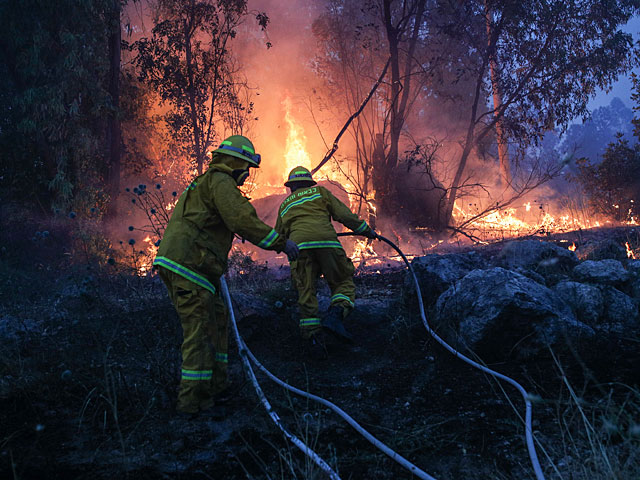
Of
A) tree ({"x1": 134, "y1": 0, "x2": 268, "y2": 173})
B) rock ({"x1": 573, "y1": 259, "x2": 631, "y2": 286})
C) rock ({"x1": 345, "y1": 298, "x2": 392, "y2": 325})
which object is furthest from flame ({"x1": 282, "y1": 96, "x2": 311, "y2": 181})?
rock ({"x1": 573, "y1": 259, "x2": 631, "y2": 286})

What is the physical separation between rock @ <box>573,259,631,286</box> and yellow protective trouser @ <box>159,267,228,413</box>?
3.78 m

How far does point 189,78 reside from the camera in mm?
9383

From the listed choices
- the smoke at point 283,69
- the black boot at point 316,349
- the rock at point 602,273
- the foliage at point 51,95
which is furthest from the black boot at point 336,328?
the smoke at point 283,69

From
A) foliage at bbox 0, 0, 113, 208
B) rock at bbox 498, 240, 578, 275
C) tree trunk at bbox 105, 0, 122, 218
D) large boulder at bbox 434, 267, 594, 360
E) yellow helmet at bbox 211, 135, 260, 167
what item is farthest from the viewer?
tree trunk at bbox 105, 0, 122, 218

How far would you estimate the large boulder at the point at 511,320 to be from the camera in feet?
11.8

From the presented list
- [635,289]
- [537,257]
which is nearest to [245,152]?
[635,289]

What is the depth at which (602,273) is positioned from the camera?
Answer: 191 inches

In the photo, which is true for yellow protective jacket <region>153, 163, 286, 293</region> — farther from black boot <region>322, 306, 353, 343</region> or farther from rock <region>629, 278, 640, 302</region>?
rock <region>629, 278, 640, 302</region>

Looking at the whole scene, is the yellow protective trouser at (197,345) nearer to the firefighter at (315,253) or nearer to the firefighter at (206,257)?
the firefighter at (206,257)

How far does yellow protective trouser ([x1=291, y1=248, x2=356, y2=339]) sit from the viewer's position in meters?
4.46

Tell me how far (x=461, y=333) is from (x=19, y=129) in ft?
38.9

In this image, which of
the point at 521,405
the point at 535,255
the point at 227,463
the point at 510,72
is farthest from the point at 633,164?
the point at 227,463

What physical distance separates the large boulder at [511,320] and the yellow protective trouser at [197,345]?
70.6 inches

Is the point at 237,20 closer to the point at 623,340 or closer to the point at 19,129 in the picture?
the point at 19,129
